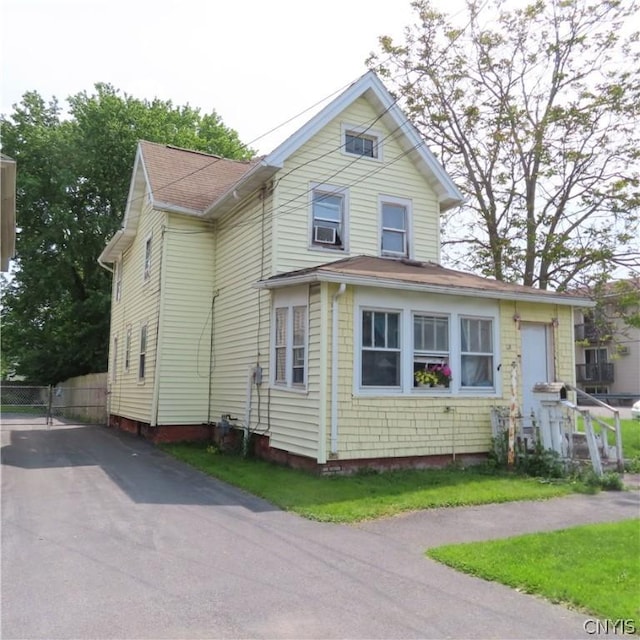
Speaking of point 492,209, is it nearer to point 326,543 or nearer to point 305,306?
point 305,306

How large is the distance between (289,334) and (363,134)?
5.75 metres

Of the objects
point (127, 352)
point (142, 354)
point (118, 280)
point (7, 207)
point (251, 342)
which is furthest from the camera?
point (118, 280)

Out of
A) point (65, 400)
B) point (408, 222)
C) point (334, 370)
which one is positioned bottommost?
point (65, 400)

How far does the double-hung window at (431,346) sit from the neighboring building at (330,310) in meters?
0.03

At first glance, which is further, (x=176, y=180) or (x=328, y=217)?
(x=176, y=180)

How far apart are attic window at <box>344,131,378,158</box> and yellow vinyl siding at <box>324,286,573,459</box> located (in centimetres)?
470

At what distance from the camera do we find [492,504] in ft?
28.7

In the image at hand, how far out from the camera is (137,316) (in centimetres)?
1847

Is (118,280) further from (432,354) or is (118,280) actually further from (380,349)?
(432,354)

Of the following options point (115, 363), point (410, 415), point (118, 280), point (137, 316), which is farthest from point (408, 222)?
point (118, 280)

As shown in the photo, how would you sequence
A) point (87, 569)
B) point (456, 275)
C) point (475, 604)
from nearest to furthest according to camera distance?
point (475, 604) < point (87, 569) < point (456, 275)

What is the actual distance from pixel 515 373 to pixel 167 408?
856cm

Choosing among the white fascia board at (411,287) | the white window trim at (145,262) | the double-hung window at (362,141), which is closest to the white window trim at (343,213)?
the double-hung window at (362,141)

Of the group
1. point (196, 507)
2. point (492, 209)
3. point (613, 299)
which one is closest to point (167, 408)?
point (196, 507)
